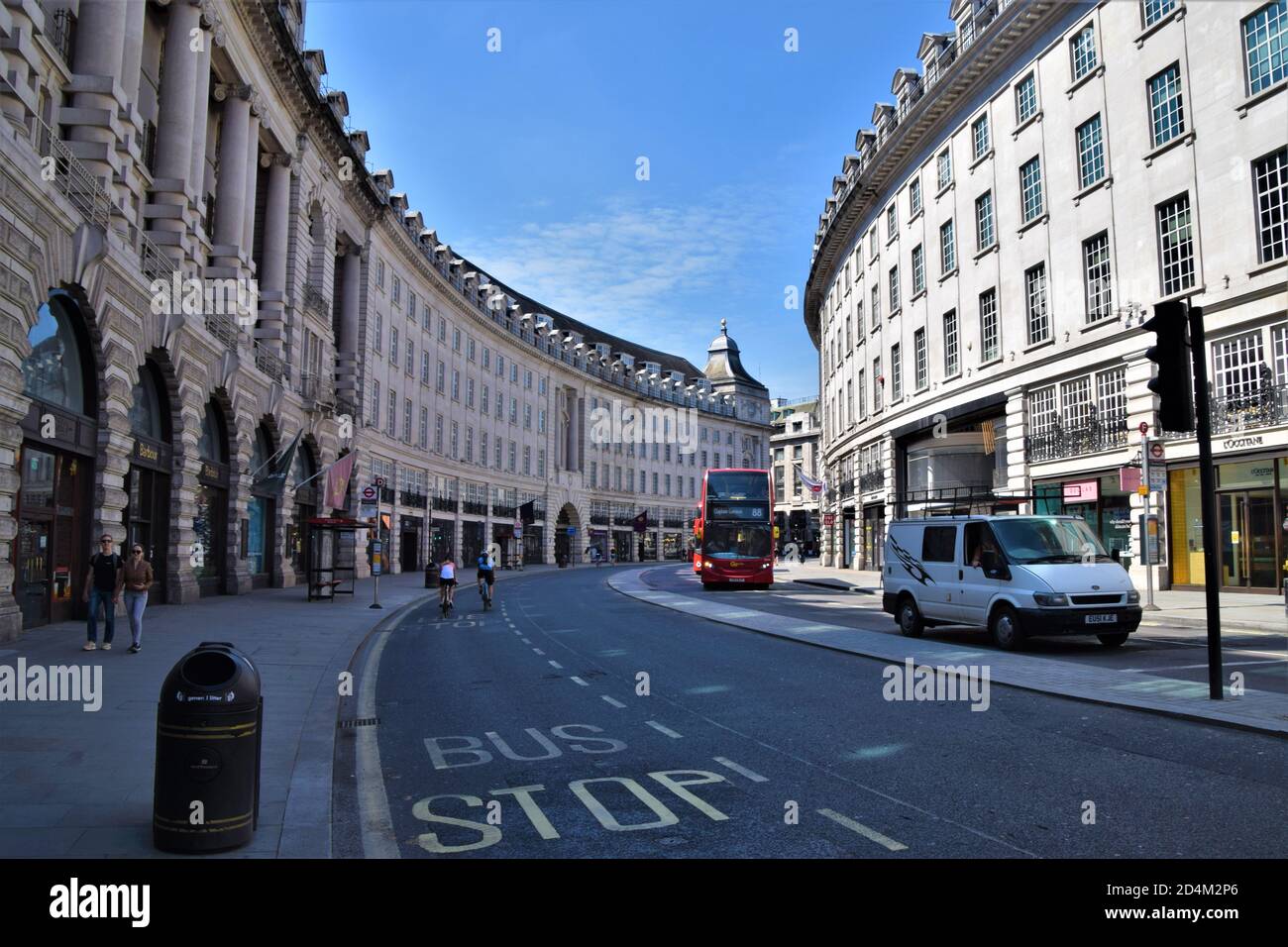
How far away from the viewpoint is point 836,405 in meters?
54.7

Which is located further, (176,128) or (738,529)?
(738,529)

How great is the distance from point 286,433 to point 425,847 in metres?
30.5

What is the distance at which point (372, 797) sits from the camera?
20.2ft

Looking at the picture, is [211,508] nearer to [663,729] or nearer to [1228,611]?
[663,729]

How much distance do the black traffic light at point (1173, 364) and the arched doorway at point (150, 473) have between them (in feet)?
62.9

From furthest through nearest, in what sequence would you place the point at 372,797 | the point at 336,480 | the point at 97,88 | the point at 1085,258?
the point at 336,480 < the point at 1085,258 < the point at 97,88 < the point at 372,797

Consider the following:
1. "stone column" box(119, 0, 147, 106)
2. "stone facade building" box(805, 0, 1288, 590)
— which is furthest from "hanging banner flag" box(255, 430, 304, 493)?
"stone facade building" box(805, 0, 1288, 590)

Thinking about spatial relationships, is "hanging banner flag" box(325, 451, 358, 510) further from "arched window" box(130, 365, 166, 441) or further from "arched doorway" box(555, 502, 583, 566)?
"arched doorway" box(555, 502, 583, 566)

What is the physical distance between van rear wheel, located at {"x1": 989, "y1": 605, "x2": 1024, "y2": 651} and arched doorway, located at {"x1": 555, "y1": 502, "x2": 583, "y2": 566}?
6903 cm

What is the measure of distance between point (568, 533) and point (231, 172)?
57947 millimetres

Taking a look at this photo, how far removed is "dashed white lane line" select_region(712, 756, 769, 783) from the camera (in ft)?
21.4

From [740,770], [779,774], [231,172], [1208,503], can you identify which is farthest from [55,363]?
[1208,503]

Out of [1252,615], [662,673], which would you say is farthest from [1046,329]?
[662,673]

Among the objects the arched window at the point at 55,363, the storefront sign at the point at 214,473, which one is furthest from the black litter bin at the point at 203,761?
the storefront sign at the point at 214,473
